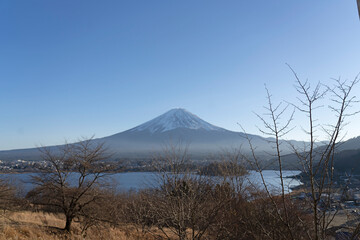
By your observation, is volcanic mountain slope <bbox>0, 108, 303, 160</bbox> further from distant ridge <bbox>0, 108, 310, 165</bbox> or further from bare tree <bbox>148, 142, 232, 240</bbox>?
bare tree <bbox>148, 142, 232, 240</bbox>

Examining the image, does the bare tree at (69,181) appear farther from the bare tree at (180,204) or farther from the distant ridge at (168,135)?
the distant ridge at (168,135)

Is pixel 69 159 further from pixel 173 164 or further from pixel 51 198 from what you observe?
pixel 173 164

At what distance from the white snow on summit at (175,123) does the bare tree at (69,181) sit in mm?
142378

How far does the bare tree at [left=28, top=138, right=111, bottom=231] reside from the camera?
10898 millimetres

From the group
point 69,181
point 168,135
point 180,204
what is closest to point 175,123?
point 168,135

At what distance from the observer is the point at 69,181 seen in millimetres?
11766

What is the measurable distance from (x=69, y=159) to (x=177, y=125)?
14554cm

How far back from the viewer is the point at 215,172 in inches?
460

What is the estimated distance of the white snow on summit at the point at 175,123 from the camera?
6255 inches

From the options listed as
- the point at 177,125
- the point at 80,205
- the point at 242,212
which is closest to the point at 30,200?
the point at 80,205

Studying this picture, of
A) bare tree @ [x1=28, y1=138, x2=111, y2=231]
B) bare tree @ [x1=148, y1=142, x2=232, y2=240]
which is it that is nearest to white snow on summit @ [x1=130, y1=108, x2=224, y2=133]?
bare tree @ [x1=28, y1=138, x2=111, y2=231]

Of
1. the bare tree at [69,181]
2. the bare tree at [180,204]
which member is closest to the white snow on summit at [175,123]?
the bare tree at [69,181]

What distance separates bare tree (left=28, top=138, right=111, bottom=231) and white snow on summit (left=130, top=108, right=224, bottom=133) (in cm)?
14238

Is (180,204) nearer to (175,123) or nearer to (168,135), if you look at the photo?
(168,135)
